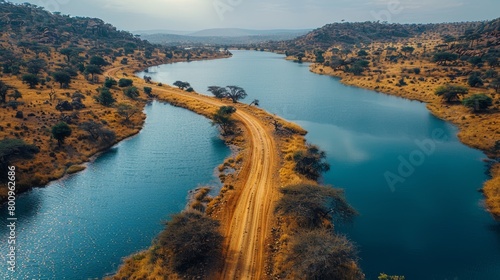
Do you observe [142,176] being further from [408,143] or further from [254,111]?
[408,143]

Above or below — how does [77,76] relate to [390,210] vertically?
above

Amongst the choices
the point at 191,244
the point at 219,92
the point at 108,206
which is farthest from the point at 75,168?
the point at 219,92

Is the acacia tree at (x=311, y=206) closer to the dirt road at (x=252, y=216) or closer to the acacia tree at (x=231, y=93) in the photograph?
the dirt road at (x=252, y=216)

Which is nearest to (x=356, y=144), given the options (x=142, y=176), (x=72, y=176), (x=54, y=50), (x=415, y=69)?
(x=142, y=176)

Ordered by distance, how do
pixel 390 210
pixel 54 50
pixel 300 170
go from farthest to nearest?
pixel 54 50 → pixel 300 170 → pixel 390 210

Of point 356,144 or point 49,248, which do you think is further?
point 356,144

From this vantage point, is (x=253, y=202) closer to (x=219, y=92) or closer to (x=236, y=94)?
(x=236, y=94)
